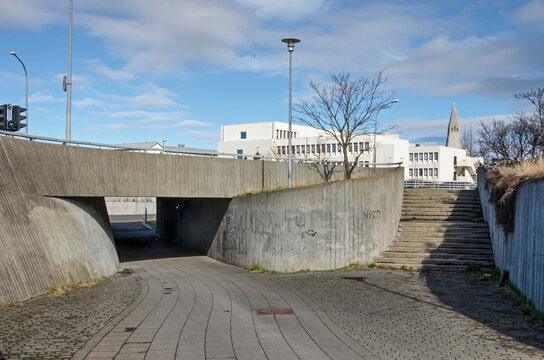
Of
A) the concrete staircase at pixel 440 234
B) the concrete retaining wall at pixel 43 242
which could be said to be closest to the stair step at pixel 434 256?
the concrete staircase at pixel 440 234

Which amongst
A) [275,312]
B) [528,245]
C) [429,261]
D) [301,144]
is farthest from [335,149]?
[275,312]

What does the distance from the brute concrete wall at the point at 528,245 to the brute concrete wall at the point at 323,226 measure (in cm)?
518

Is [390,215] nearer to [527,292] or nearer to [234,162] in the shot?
[234,162]

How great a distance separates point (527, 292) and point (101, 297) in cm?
1078

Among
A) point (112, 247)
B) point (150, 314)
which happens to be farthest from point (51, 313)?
point (112, 247)

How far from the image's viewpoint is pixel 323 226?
61.6 ft

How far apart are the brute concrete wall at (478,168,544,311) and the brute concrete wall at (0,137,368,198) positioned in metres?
11.9

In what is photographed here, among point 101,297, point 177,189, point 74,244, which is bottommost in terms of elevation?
point 101,297

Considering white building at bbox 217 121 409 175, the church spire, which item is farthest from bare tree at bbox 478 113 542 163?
the church spire

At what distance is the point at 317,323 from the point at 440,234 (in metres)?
11.1

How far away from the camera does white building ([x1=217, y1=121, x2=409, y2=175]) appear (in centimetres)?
8406

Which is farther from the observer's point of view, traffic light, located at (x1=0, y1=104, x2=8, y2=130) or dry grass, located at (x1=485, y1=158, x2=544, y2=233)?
traffic light, located at (x1=0, y1=104, x2=8, y2=130)

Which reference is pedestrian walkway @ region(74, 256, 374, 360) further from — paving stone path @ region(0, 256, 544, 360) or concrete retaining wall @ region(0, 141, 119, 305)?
concrete retaining wall @ region(0, 141, 119, 305)

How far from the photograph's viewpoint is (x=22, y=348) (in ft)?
27.4
